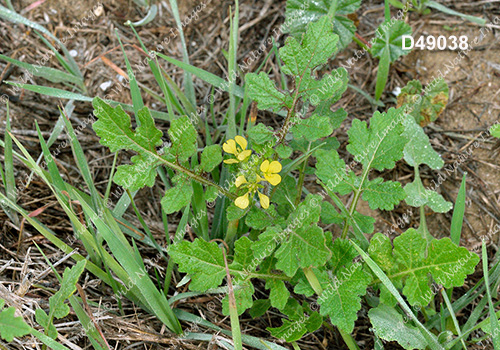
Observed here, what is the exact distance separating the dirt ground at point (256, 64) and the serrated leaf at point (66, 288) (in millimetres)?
551

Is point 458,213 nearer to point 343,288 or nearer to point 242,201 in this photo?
point 343,288

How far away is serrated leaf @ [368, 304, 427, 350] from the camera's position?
1650mm

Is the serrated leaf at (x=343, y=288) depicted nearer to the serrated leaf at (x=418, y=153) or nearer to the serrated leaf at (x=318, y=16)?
the serrated leaf at (x=418, y=153)

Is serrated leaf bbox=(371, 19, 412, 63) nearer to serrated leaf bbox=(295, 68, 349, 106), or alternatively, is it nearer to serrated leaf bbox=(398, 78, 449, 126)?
serrated leaf bbox=(398, 78, 449, 126)

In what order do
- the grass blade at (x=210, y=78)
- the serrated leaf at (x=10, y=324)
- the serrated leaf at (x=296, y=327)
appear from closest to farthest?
the serrated leaf at (x=10, y=324)
the serrated leaf at (x=296, y=327)
the grass blade at (x=210, y=78)

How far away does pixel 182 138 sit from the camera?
1.75 m

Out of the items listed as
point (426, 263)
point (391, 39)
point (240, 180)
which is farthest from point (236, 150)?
point (391, 39)

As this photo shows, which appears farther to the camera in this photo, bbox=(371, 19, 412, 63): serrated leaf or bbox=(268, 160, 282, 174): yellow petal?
bbox=(371, 19, 412, 63): serrated leaf

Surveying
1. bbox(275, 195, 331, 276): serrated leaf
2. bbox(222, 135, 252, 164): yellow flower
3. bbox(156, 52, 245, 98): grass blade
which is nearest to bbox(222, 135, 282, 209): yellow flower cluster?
bbox(222, 135, 252, 164): yellow flower

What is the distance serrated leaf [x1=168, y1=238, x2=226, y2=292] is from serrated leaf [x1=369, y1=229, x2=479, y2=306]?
61cm

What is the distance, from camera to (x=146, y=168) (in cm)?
174

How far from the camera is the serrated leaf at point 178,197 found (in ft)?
5.62

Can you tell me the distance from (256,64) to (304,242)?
128 cm

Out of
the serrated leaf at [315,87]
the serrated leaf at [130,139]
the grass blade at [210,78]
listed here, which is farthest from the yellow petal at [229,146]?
the grass blade at [210,78]
